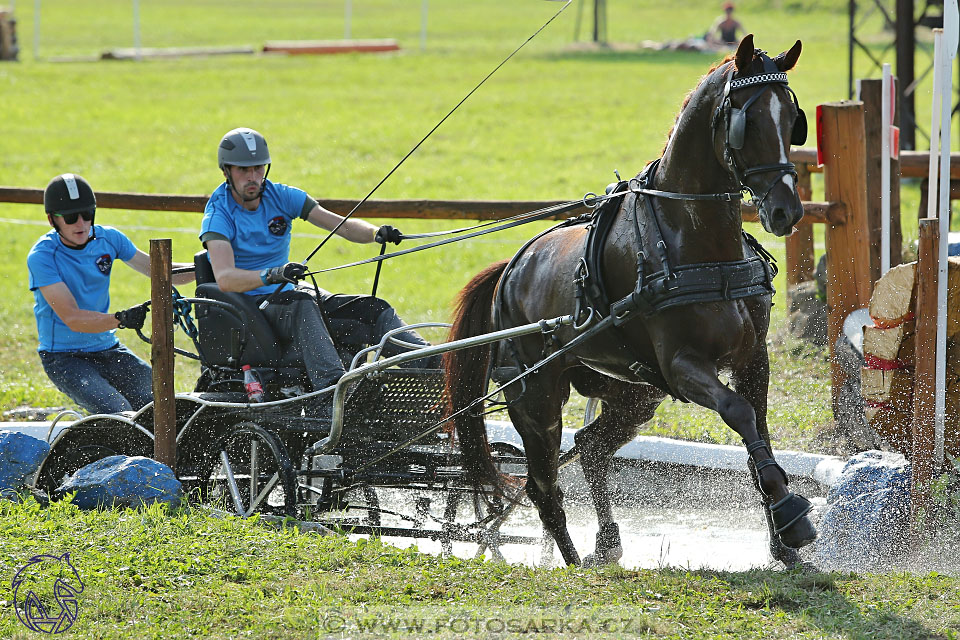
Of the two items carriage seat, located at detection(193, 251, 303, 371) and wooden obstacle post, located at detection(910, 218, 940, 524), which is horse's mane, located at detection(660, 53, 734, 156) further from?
carriage seat, located at detection(193, 251, 303, 371)

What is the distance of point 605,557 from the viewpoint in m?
5.17

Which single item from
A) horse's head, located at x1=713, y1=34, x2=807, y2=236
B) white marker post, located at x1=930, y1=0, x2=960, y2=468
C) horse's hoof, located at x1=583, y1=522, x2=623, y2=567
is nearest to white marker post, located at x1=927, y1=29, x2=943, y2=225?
white marker post, located at x1=930, y1=0, x2=960, y2=468

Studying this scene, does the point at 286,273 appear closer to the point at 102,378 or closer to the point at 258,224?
the point at 258,224

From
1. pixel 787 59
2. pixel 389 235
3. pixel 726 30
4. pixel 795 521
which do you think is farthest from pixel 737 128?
pixel 726 30

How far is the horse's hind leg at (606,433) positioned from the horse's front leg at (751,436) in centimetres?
91

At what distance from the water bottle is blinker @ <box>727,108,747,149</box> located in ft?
8.19

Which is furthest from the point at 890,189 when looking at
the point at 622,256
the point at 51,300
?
the point at 51,300

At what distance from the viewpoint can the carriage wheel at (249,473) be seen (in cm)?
514

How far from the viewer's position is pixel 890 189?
6371 millimetres

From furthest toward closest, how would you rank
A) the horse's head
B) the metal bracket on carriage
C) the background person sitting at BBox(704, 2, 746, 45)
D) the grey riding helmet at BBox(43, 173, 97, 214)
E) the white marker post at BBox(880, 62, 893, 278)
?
1. the background person sitting at BBox(704, 2, 746, 45)
2. the white marker post at BBox(880, 62, 893, 278)
3. the grey riding helmet at BBox(43, 173, 97, 214)
4. the metal bracket on carriage
5. the horse's head

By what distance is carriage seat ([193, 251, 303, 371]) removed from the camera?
526 centimetres

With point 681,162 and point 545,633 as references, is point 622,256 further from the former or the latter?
point 545,633

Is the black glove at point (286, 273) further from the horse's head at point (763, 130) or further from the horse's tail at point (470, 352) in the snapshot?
the horse's head at point (763, 130)

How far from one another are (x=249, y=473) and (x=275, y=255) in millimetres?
1054
